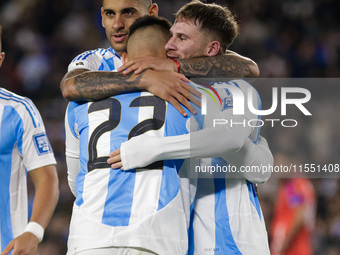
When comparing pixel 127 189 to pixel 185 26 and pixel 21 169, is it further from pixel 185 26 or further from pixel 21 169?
pixel 21 169

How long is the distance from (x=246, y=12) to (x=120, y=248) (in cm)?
852

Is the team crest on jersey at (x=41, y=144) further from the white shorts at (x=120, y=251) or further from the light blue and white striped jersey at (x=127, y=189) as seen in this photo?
the white shorts at (x=120, y=251)

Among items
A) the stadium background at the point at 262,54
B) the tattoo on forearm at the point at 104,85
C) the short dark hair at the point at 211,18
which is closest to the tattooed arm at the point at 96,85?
the tattoo on forearm at the point at 104,85

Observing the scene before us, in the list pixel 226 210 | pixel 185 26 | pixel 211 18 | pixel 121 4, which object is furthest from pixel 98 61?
pixel 226 210

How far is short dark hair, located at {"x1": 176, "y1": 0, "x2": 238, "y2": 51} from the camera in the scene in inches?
131

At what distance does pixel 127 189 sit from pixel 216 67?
3.14ft

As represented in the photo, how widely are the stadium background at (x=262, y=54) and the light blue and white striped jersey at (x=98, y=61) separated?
4743 mm

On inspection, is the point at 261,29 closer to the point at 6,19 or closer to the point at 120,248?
the point at 6,19

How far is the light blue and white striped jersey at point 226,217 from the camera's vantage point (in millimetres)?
3051

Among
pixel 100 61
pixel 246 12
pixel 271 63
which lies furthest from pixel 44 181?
pixel 246 12

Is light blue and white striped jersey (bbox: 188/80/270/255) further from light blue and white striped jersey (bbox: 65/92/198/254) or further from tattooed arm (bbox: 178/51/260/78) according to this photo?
light blue and white striped jersey (bbox: 65/92/198/254)

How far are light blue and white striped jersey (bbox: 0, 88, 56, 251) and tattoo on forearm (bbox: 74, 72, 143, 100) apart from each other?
87cm

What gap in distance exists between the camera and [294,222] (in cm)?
672

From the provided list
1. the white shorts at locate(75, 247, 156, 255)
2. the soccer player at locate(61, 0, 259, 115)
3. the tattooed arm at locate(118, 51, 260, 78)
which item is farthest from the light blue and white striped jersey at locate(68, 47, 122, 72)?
the white shorts at locate(75, 247, 156, 255)
